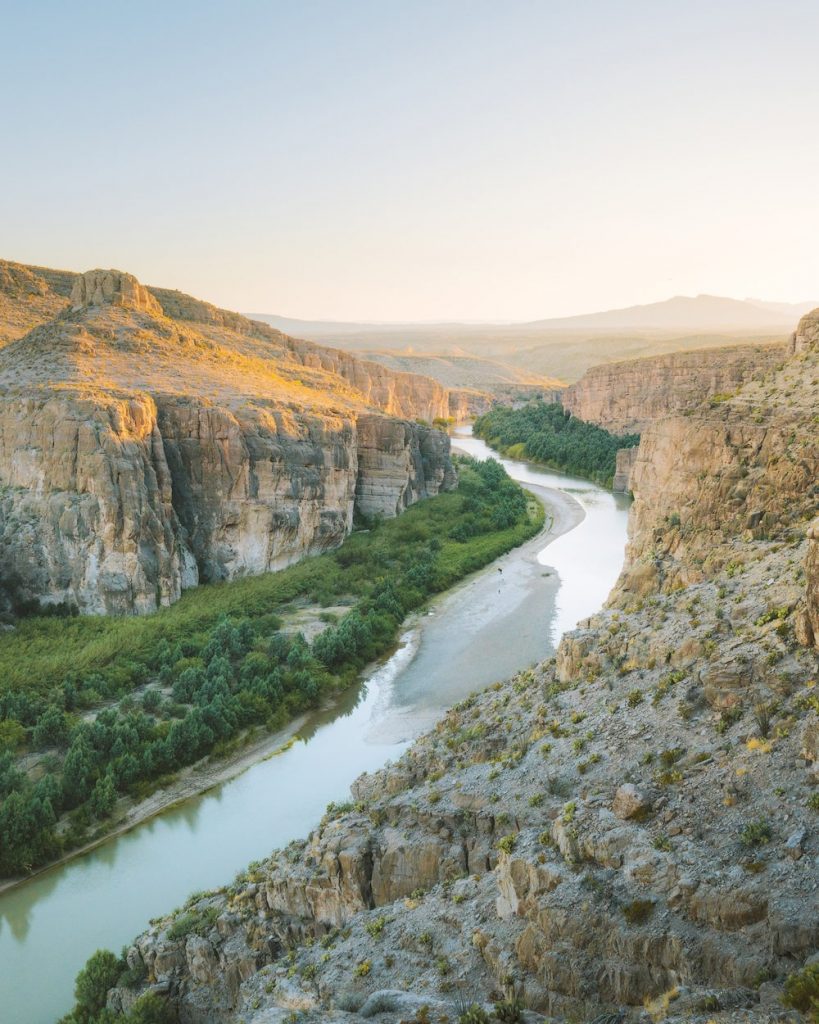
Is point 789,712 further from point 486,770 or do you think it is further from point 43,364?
point 43,364

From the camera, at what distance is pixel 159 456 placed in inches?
1266

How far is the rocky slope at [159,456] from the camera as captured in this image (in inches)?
1138

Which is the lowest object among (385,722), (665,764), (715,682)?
(385,722)

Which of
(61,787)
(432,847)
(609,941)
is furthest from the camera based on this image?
(61,787)

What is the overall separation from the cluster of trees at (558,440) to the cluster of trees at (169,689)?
138 feet

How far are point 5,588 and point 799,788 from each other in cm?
2866

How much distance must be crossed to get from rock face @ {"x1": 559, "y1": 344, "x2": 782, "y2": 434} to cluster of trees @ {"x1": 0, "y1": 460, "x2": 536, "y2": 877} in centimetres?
Result: 3963

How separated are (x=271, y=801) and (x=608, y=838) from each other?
44.4 ft

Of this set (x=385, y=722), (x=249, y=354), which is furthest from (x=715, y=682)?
(x=249, y=354)

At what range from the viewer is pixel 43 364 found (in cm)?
3469

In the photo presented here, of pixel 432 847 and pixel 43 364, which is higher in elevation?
pixel 43 364

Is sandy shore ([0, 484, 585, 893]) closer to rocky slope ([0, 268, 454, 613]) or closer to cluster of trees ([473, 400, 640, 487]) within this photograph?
rocky slope ([0, 268, 454, 613])

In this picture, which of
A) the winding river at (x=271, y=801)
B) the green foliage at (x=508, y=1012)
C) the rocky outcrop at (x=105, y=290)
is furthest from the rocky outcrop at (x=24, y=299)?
the green foliage at (x=508, y=1012)

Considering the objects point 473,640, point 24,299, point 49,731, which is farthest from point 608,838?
point 24,299
